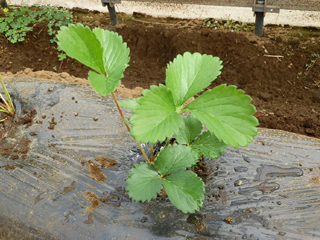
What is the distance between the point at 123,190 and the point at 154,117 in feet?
2.27

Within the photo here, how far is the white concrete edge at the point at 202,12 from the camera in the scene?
11.2 feet

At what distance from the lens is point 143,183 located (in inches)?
49.8

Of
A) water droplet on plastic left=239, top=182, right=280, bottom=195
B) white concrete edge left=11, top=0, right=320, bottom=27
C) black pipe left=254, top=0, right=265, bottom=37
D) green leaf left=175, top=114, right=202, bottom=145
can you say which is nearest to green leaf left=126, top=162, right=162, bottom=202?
green leaf left=175, top=114, right=202, bottom=145

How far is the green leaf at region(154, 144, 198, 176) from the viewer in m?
1.27

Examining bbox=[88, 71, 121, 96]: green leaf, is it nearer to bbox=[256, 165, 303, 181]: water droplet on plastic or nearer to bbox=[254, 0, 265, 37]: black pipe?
bbox=[256, 165, 303, 181]: water droplet on plastic

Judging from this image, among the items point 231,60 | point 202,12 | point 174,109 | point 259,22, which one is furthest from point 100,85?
point 202,12

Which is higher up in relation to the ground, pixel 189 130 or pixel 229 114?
pixel 229 114

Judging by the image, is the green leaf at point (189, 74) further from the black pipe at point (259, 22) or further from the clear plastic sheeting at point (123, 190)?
the black pipe at point (259, 22)

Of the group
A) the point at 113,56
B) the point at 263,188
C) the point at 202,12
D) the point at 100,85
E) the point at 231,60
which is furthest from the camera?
the point at 202,12

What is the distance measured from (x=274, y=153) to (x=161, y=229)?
0.82 meters

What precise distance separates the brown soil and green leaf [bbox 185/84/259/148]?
141cm

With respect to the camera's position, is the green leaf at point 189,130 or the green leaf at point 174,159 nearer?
the green leaf at point 174,159

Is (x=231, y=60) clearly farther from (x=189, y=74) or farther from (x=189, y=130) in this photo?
(x=189, y=74)

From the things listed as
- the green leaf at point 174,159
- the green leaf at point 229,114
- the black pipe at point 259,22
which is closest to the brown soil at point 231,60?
the black pipe at point 259,22
